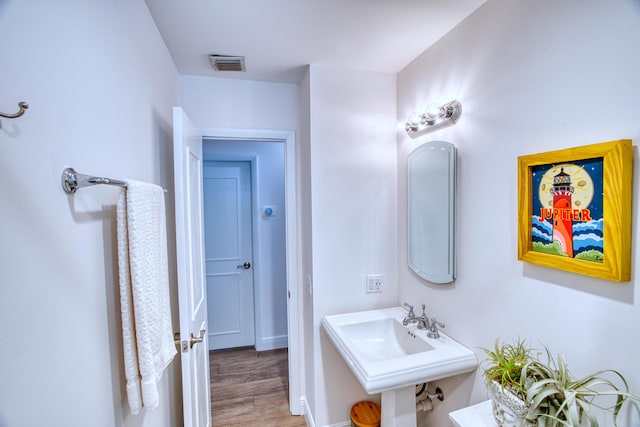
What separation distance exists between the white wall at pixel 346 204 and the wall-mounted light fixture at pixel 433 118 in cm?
24

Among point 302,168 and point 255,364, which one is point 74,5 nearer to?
point 302,168

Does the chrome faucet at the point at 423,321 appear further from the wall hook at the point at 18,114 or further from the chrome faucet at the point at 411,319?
the wall hook at the point at 18,114

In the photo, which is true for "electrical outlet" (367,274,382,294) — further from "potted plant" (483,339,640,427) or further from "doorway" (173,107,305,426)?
"potted plant" (483,339,640,427)

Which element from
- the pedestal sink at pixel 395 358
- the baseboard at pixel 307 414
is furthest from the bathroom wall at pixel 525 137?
the baseboard at pixel 307 414

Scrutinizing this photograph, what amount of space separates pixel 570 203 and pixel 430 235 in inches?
29.2

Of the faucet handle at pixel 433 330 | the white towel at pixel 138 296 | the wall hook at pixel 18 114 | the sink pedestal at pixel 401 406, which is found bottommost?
the sink pedestal at pixel 401 406

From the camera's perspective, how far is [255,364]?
9.41 feet

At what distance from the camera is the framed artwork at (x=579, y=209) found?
799 mm

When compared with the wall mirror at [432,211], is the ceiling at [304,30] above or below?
above

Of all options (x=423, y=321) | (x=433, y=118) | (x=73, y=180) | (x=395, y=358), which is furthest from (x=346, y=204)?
(x=73, y=180)

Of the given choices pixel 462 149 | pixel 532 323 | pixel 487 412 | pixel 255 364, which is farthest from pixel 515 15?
pixel 255 364

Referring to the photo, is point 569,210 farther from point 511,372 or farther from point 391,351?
point 391,351

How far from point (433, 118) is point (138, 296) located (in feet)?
5.11

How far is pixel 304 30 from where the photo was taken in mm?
1460
